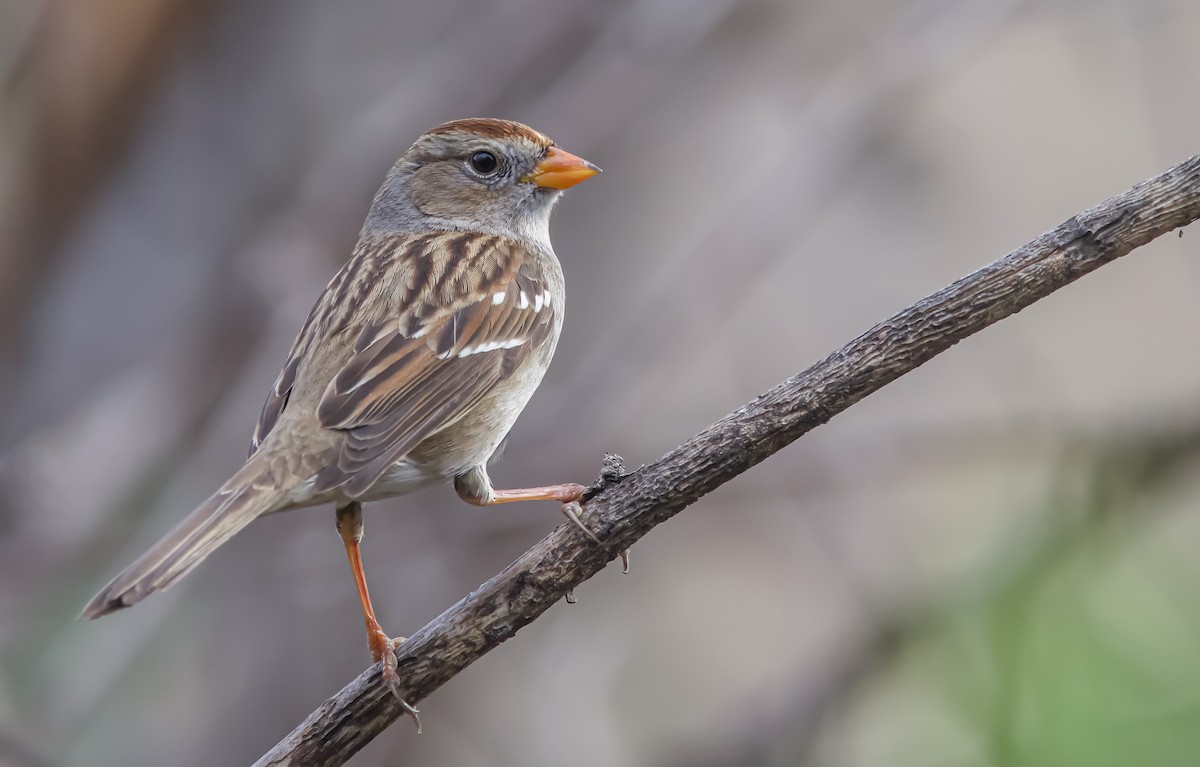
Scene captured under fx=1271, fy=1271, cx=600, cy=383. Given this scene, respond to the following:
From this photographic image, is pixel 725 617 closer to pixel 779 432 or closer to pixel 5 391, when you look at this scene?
pixel 5 391

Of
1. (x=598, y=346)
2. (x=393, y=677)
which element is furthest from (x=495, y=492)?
(x=598, y=346)

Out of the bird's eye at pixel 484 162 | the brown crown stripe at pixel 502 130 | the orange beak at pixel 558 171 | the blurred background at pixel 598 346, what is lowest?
the blurred background at pixel 598 346

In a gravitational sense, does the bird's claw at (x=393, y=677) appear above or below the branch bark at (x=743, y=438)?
below

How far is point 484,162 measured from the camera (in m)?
4.67

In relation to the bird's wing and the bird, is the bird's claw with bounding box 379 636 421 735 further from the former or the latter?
the bird's wing

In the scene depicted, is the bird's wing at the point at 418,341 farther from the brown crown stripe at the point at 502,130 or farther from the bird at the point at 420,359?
the brown crown stripe at the point at 502,130

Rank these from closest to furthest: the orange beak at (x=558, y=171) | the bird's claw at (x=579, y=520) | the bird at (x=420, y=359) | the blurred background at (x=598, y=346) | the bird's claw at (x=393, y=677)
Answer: the bird's claw at (x=579, y=520)
the bird's claw at (x=393, y=677)
the bird at (x=420, y=359)
the orange beak at (x=558, y=171)
the blurred background at (x=598, y=346)

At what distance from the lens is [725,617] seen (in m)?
7.35

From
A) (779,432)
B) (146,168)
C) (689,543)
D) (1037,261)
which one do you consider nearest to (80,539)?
(146,168)

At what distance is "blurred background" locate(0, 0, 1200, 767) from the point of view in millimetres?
6277

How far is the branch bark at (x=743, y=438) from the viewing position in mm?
2680

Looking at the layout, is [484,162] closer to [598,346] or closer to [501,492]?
[501,492]

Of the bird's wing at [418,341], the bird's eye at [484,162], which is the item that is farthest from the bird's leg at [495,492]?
the bird's eye at [484,162]

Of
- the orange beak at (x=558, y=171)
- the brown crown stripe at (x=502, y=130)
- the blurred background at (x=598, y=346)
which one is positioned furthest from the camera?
the blurred background at (x=598, y=346)
